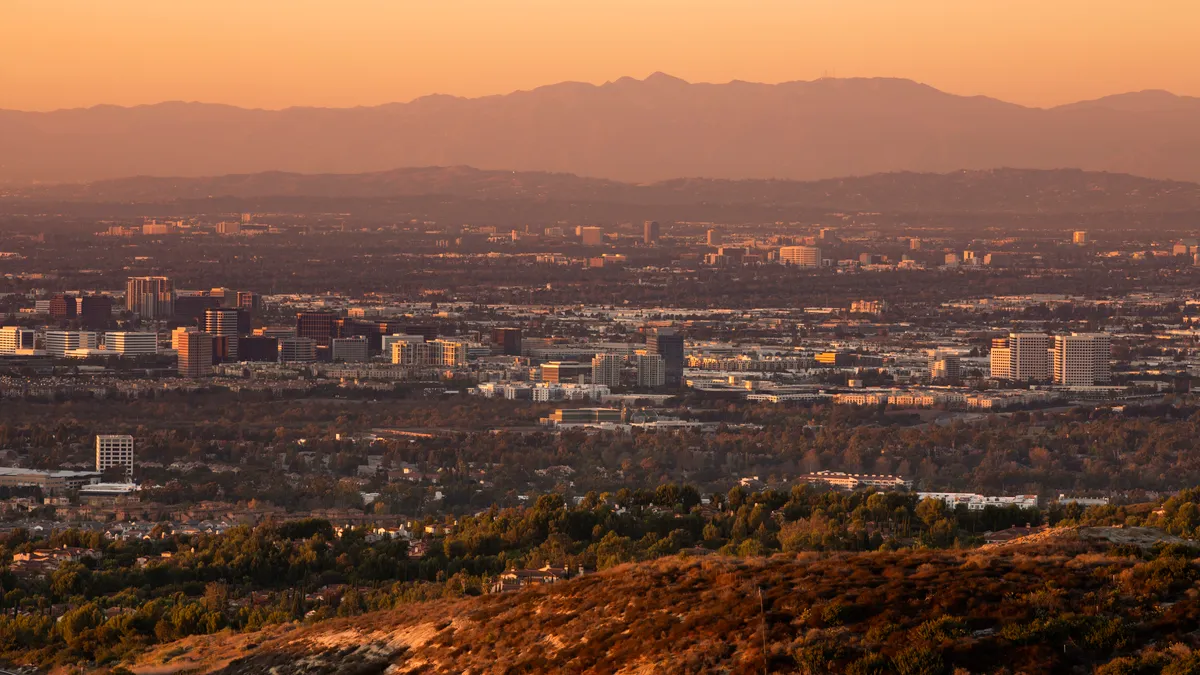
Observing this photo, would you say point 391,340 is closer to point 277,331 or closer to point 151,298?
point 277,331

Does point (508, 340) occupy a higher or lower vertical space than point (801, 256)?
lower

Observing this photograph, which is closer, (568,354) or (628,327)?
(568,354)

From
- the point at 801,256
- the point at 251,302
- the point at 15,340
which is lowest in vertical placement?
the point at 15,340

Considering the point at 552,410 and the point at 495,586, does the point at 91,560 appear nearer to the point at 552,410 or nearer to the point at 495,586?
the point at 495,586

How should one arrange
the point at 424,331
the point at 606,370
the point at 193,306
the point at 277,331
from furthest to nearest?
1. the point at 193,306
2. the point at 277,331
3. the point at 424,331
4. the point at 606,370

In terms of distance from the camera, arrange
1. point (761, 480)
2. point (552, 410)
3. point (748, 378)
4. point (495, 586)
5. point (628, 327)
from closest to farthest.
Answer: point (495, 586), point (761, 480), point (552, 410), point (748, 378), point (628, 327)

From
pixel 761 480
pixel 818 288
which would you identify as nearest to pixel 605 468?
pixel 761 480

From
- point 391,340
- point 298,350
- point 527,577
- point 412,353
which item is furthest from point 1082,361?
point 527,577
